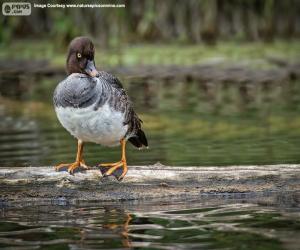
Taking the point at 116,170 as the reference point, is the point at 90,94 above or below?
above

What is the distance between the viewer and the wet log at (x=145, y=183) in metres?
6.04

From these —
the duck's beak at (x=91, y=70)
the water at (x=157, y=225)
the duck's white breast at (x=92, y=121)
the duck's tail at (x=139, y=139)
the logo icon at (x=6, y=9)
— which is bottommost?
the water at (x=157, y=225)

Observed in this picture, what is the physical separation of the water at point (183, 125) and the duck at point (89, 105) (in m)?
1.85

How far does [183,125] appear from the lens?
10.6 m

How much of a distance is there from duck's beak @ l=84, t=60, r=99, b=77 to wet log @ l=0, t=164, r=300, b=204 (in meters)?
0.71

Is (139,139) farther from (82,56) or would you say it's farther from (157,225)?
(157,225)

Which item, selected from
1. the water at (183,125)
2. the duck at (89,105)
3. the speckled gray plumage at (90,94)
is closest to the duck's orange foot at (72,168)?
the duck at (89,105)

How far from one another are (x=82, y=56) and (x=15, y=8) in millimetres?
11090

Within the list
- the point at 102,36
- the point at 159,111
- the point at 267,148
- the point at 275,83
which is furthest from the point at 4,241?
the point at 102,36

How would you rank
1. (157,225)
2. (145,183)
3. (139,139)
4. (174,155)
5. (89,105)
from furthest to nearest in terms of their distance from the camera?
(174,155) → (139,139) → (145,183) → (89,105) → (157,225)

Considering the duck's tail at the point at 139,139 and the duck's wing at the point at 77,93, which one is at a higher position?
the duck's wing at the point at 77,93

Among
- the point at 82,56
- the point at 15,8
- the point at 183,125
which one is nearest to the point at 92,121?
the point at 82,56

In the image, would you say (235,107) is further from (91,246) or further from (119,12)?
(91,246)

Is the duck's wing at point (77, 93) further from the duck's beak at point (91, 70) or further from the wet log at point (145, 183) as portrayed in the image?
the wet log at point (145, 183)
